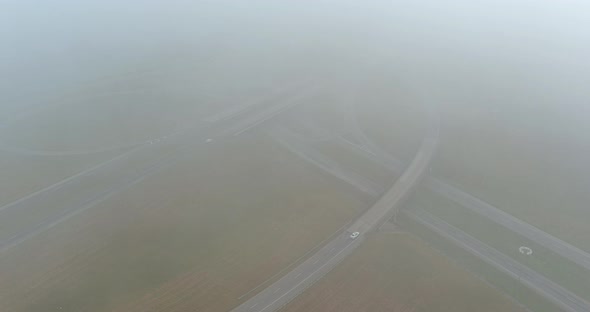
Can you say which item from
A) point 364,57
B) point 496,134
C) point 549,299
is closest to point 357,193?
point 549,299

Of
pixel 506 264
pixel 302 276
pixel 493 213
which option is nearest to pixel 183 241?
pixel 302 276

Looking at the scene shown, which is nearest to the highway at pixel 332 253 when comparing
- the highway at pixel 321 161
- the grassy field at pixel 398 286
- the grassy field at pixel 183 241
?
the grassy field at pixel 398 286

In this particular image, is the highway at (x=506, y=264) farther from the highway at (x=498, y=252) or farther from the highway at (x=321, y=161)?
the highway at (x=321, y=161)

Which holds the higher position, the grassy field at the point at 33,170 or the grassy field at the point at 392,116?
the grassy field at the point at 392,116

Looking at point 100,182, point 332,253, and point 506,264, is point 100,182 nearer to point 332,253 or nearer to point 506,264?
point 332,253

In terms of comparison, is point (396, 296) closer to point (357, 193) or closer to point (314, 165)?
point (357, 193)

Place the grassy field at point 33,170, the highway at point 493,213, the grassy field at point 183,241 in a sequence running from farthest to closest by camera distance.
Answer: the grassy field at point 33,170 < the highway at point 493,213 < the grassy field at point 183,241
